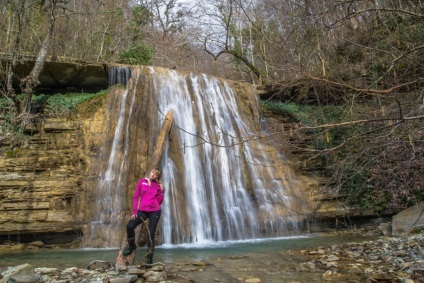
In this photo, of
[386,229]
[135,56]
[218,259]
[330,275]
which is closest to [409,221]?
[386,229]

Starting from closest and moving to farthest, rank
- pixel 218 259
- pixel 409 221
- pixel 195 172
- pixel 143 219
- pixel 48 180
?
pixel 143 219
pixel 218 259
pixel 409 221
pixel 48 180
pixel 195 172

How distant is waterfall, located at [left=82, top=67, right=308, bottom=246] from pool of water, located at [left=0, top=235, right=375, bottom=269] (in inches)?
27.5

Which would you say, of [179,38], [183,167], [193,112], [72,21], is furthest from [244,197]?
[179,38]

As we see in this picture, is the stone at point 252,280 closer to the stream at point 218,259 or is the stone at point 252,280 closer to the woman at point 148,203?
the stream at point 218,259

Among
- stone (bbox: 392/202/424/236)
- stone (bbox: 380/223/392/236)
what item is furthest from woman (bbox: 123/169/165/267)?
stone (bbox: 380/223/392/236)

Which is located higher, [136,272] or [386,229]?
[136,272]

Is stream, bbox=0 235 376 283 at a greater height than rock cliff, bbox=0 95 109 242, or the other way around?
rock cliff, bbox=0 95 109 242

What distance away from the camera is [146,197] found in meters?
5.38

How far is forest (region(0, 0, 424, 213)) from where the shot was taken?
19.3ft

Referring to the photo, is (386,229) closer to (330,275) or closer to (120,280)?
(330,275)

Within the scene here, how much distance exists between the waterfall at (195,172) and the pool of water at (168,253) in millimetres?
699

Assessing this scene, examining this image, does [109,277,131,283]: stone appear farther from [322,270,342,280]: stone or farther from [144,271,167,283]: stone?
[322,270,342,280]: stone

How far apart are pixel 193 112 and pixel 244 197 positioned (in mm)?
3189

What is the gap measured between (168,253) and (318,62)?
9.21m
